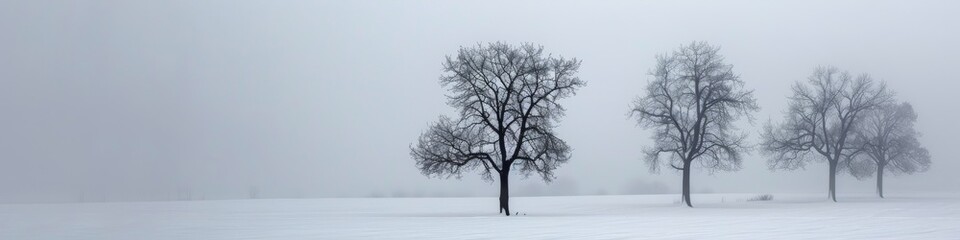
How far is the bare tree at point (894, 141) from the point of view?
293 feet

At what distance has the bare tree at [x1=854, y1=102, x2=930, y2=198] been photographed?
89.4 m

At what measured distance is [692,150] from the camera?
6325 centimetres

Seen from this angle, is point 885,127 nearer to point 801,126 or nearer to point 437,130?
point 801,126

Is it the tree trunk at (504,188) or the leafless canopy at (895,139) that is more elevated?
the leafless canopy at (895,139)

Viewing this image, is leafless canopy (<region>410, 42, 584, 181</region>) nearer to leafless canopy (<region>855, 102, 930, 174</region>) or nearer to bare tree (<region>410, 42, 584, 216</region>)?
bare tree (<region>410, 42, 584, 216</region>)

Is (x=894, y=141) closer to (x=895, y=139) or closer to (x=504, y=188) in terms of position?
(x=895, y=139)

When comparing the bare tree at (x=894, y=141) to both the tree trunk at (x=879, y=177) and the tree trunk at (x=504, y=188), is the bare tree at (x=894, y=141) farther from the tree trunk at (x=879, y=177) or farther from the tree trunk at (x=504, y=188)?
the tree trunk at (x=504, y=188)

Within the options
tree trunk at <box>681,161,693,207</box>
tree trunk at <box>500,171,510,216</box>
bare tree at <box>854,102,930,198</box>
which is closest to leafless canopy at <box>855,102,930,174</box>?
bare tree at <box>854,102,930,198</box>

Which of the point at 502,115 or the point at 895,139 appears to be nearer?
the point at 502,115

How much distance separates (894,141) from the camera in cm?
8762

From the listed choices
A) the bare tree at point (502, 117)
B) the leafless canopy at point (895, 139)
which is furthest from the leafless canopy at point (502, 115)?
the leafless canopy at point (895, 139)

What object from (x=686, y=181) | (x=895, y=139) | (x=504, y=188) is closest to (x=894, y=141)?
(x=895, y=139)

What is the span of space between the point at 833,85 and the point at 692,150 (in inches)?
908

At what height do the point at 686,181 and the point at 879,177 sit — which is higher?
the point at 879,177
